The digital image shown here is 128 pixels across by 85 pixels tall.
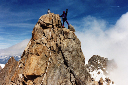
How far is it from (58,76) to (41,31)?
12.0 metres

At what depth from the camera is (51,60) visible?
1864 centimetres

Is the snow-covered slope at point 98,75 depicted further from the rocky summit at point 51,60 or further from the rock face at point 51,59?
the rock face at point 51,59

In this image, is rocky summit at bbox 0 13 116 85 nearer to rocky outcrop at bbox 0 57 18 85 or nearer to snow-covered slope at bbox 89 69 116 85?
rocky outcrop at bbox 0 57 18 85

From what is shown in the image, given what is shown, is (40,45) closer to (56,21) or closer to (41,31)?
(41,31)

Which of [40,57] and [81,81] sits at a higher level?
[40,57]

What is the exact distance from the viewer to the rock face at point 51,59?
16859 millimetres

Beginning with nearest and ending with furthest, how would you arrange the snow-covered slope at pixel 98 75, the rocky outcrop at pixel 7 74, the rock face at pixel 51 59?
1. the rock face at pixel 51 59
2. the rocky outcrop at pixel 7 74
3. the snow-covered slope at pixel 98 75

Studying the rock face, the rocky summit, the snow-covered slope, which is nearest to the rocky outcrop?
the rock face

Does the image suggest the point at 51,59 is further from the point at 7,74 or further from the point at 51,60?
the point at 7,74

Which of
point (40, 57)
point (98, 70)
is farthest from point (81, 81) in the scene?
point (98, 70)

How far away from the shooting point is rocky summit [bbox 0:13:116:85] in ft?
55.4

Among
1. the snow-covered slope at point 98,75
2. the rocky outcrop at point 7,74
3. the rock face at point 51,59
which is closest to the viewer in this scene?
the rock face at point 51,59

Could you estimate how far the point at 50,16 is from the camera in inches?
863

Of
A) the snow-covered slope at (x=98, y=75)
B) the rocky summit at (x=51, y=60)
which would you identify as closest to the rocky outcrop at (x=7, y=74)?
the rocky summit at (x=51, y=60)
